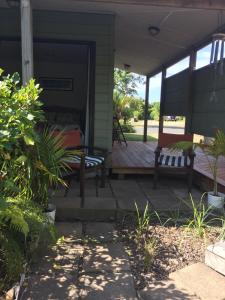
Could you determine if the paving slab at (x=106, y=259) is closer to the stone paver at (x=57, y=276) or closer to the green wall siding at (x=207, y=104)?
the stone paver at (x=57, y=276)

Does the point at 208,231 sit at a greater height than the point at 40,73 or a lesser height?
lesser

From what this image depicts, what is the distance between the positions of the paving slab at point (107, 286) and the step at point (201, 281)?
1.26 feet

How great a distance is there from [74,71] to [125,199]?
5.75 metres

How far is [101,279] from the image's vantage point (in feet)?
9.11

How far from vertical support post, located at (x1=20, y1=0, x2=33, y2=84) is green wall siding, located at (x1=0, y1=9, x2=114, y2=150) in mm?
1781

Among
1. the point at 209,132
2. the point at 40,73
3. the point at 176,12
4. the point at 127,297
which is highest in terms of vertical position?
the point at 176,12

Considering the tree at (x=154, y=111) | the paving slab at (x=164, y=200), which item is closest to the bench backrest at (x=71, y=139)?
the paving slab at (x=164, y=200)

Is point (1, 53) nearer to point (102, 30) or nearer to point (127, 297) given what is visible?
point (102, 30)

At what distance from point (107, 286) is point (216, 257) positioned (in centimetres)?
95

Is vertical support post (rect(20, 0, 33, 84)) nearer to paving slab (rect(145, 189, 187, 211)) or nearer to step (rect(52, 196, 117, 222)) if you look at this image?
step (rect(52, 196, 117, 222))

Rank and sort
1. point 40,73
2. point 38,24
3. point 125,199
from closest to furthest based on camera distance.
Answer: point 125,199, point 38,24, point 40,73

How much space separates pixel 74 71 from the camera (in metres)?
9.52

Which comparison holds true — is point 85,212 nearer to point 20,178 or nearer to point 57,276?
point 20,178

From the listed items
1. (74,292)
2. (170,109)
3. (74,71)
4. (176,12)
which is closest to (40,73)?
(74,71)
